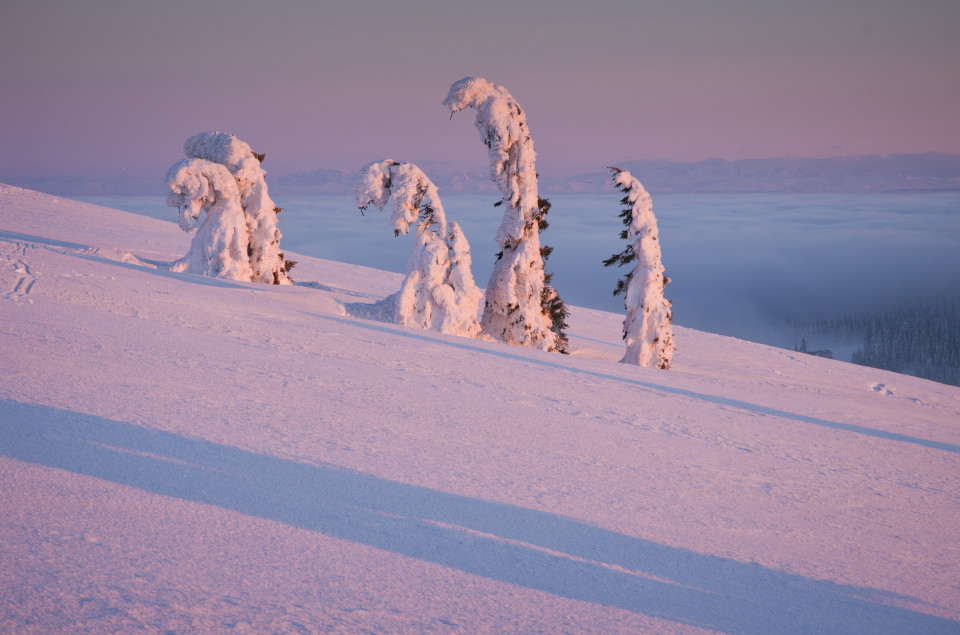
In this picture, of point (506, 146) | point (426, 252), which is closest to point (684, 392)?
point (426, 252)

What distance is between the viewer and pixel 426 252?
1725 centimetres

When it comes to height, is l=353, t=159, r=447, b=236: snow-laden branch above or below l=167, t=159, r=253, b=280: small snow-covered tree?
above

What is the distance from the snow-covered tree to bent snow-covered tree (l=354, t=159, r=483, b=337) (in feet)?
14.0

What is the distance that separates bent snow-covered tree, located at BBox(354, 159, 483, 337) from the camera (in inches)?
678

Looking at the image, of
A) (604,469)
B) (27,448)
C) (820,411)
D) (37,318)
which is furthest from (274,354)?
(820,411)

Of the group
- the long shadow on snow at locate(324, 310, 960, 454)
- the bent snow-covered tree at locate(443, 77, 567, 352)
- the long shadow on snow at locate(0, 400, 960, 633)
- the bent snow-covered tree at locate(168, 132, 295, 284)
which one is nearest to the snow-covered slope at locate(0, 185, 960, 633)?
the long shadow on snow at locate(0, 400, 960, 633)

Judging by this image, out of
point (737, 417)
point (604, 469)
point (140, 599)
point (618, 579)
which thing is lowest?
point (140, 599)

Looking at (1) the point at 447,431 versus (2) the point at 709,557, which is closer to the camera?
(2) the point at 709,557

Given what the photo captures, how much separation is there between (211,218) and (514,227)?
332 inches

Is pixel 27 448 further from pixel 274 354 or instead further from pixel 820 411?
pixel 820 411

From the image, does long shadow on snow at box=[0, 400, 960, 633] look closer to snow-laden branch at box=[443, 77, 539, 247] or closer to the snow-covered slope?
the snow-covered slope

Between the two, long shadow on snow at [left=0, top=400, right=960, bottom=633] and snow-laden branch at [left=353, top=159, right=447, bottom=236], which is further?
→ snow-laden branch at [left=353, top=159, right=447, bottom=236]

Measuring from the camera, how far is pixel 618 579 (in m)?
3.94

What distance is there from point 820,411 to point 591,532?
761cm
